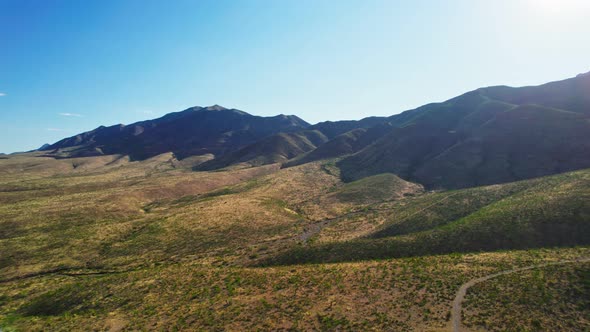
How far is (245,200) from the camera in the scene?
8862 cm

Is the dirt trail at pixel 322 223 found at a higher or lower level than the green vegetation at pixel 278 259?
lower

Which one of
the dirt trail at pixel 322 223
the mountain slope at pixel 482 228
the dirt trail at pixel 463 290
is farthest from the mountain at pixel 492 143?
the dirt trail at pixel 463 290

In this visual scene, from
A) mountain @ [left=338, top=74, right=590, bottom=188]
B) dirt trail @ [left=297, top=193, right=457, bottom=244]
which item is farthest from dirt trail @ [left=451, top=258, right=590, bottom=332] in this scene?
mountain @ [left=338, top=74, right=590, bottom=188]

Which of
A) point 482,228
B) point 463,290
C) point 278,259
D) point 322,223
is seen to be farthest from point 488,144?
point 278,259

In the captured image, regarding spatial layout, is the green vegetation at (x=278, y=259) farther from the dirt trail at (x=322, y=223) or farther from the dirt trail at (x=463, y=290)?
the dirt trail at (x=463, y=290)

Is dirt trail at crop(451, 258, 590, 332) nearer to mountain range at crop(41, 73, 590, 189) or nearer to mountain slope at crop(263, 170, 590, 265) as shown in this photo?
mountain slope at crop(263, 170, 590, 265)

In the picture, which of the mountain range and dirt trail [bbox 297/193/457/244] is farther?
the mountain range

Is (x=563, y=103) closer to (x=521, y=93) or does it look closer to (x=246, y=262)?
(x=521, y=93)

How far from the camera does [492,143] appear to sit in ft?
390

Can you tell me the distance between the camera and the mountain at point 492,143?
98125 mm

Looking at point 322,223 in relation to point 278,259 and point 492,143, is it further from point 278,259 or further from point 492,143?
point 492,143

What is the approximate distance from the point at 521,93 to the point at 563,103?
40.7 metres

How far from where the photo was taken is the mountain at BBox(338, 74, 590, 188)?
98125 mm

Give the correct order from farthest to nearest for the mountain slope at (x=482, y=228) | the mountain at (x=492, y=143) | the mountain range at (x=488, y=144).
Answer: the mountain range at (x=488, y=144)
the mountain at (x=492, y=143)
the mountain slope at (x=482, y=228)
